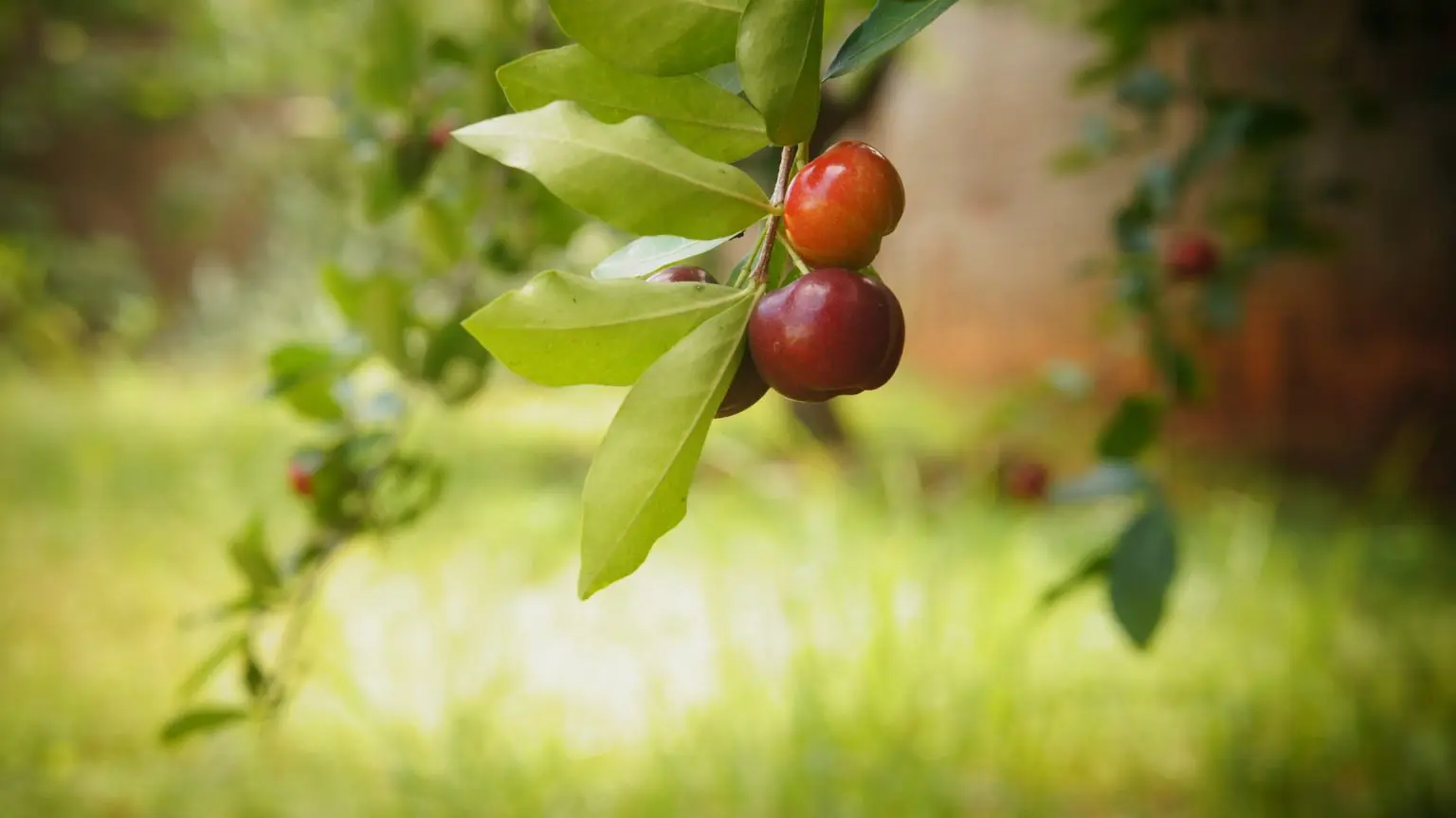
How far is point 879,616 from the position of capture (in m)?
1.43

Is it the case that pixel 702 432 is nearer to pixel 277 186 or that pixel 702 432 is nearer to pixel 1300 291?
pixel 1300 291

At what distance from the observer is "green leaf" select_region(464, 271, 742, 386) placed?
32 centimetres

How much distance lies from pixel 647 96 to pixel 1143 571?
2.01 feet

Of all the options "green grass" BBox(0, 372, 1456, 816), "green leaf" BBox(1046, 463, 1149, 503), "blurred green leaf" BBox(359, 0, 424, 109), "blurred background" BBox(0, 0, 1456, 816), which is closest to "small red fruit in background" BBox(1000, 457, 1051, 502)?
"blurred background" BBox(0, 0, 1456, 816)

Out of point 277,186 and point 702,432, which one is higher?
point 702,432

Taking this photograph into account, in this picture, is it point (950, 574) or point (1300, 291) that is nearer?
point (950, 574)

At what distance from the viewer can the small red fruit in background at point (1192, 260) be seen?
39.8 inches

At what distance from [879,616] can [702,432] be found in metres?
1.16

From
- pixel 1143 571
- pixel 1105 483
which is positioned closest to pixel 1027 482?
pixel 1105 483

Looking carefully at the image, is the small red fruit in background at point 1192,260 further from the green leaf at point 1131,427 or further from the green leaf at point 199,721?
the green leaf at point 199,721

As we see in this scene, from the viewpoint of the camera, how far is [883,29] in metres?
0.36

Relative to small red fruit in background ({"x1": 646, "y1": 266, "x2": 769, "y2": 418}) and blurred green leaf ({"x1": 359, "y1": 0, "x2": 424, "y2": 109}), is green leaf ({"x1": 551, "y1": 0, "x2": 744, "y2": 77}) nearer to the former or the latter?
small red fruit in background ({"x1": 646, "y1": 266, "x2": 769, "y2": 418})

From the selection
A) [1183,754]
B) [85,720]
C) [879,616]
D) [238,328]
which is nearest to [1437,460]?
[1183,754]

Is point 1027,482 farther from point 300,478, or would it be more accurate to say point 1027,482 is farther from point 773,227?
point 773,227
